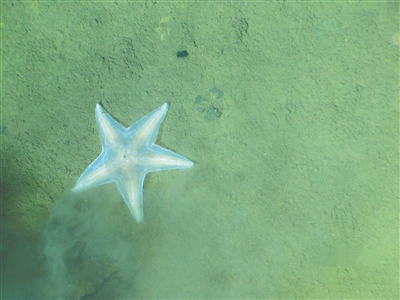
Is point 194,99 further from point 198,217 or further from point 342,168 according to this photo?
point 342,168

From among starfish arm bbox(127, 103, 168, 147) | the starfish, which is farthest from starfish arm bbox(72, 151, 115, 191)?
starfish arm bbox(127, 103, 168, 147)

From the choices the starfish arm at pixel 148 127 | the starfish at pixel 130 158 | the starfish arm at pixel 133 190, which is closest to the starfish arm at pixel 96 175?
the starfish at pixel 130 158

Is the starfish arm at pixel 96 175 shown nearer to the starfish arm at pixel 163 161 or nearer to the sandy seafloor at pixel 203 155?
the sandy seafloor at pixel 203 155

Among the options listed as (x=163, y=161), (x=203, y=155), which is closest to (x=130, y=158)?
(x=163, y=161)

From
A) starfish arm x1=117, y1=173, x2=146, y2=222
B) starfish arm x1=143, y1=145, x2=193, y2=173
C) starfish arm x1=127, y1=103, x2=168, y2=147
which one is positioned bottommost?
starfish arm x1=117, y1=173, x2=146, y2=222

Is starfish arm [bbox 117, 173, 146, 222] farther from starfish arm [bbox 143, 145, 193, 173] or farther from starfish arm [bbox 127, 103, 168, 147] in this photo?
starfish arm [bbox 127, 103, 168, 147]

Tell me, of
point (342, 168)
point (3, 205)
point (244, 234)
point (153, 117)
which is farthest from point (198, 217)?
point (3, 205)

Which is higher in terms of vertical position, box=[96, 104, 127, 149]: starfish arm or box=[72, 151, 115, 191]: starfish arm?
box=[96, 104, 127, 149]: starfish arm
